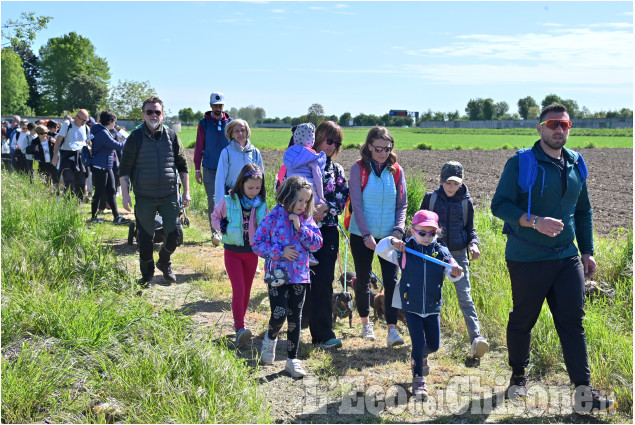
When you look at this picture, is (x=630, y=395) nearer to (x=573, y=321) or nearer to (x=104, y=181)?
(x=573, y=321)

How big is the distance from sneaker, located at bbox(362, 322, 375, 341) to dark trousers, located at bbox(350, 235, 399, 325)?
10 cm

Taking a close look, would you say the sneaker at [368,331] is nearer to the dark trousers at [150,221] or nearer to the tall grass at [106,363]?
the tall grass at [106,363]

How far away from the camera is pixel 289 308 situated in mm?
5379

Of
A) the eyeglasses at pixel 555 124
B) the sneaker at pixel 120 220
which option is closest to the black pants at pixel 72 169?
the sneaker at pixel 120 220

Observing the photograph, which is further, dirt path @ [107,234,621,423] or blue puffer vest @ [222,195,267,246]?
blue puffer vest @ [222,195,267,246]

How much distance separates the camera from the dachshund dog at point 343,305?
6594 millimetres

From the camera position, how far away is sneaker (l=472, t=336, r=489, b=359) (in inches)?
215

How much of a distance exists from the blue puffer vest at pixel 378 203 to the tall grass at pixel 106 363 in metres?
1.76

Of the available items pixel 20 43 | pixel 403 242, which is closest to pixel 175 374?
pixel 403 242

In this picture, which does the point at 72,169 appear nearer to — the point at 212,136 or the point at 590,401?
the point at 212,136

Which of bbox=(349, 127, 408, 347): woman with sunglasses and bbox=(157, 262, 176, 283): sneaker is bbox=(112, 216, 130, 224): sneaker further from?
bbox=(349, 127, 408, 347): woman with sunglasses

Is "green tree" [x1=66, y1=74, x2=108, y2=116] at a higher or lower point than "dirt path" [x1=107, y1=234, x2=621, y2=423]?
higher

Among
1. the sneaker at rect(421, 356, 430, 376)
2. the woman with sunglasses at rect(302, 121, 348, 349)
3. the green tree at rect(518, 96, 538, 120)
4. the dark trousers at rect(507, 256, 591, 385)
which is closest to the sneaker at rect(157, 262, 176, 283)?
the woman with sunglasses at rect(302, 121, 348, 349)

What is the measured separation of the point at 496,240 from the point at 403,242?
12.5ft
